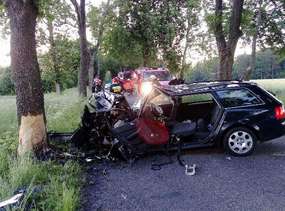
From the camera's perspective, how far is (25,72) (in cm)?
754

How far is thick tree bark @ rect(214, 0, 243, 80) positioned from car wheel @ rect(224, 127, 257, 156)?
24.7 feet

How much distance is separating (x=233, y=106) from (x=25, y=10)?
14.5ft

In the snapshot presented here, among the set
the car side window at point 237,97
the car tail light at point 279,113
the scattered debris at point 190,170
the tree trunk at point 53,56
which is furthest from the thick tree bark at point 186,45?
the scattered debris at point 190,170

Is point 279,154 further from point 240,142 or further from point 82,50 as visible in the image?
point 82,50

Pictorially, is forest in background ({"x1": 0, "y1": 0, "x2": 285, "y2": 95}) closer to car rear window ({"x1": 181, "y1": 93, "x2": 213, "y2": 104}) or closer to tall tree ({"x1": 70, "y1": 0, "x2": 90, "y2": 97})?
tall tree ({"x1": 70, "y1": 0, "x2": 90, "y2": 97})

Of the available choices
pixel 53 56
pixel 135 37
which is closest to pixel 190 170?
pixel 135 37

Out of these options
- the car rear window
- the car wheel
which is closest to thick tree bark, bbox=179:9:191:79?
the car rear window

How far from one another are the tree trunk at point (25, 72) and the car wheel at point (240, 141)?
3.69 metres

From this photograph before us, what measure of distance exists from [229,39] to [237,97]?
741 centimetres

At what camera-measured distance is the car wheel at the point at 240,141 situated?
7.49 metres

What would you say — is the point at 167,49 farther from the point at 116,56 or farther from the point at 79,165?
the point at 79,165

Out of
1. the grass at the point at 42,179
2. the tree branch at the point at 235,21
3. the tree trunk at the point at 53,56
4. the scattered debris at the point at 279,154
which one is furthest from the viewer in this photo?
Result: the tree trunk at the point at 53,56

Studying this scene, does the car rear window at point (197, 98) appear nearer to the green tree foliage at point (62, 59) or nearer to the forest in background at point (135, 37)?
the forest in background at point (135, 37)

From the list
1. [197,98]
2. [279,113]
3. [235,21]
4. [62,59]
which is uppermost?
[235,21]
